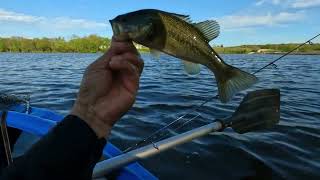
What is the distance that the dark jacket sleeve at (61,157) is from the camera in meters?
1.92

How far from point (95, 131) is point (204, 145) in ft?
19.2

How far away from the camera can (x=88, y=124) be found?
210 cm

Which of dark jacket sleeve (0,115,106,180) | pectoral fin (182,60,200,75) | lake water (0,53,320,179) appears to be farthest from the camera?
lake water (0,53,320,179)

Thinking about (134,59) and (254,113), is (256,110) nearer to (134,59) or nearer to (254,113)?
(254,113)

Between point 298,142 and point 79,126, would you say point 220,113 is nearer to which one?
point 298,142

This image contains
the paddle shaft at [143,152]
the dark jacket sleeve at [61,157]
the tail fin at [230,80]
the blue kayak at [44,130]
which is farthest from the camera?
the blue kayak at [44,130]

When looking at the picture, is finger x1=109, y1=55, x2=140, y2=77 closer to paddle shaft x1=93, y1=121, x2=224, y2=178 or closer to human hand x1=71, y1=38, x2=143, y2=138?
human hand x1=71, y1=38, x2=143, y2=138

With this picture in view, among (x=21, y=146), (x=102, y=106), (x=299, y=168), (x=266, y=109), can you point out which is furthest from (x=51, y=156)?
(x=299, y=168)

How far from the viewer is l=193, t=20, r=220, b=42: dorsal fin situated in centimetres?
228

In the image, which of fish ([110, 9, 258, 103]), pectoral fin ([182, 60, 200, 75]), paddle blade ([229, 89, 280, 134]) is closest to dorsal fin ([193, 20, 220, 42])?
fish ([110, 9, 258, 103])

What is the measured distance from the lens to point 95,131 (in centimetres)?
211

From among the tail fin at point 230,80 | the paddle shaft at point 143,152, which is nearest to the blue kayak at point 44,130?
the paddle shaft at point 143,152

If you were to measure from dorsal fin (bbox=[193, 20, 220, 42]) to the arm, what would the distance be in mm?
387

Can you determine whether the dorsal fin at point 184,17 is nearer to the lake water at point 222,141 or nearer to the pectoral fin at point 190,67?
the pectoral fin at point 190,67
